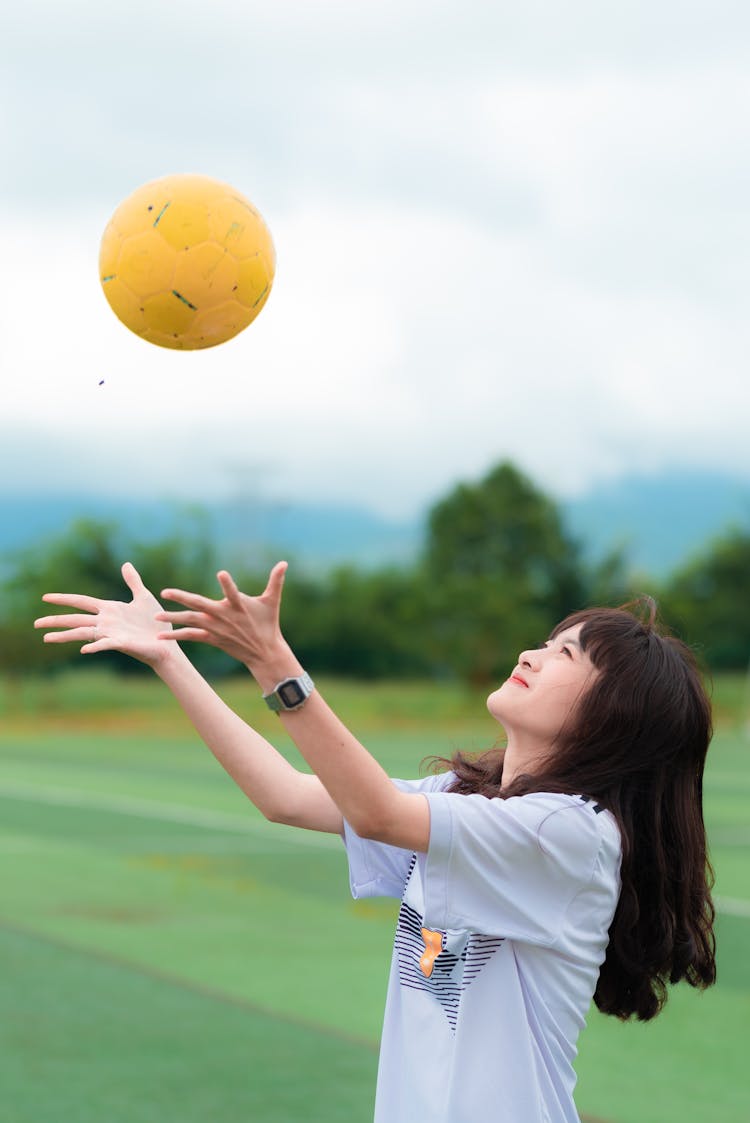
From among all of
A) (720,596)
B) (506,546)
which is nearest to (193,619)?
(506,546)

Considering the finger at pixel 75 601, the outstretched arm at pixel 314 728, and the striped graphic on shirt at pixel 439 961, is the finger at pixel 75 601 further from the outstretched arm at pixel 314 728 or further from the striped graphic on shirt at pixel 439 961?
the striped graphic on shirt at pixel 439 961

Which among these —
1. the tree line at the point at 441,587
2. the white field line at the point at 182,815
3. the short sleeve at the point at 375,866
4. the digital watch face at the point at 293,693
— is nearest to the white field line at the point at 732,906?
the white field line at the point at 182,815

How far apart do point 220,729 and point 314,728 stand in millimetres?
623

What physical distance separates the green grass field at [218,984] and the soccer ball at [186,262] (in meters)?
2.90

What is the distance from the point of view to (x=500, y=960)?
8.48 ft

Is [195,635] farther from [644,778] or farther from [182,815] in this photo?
[182,815]

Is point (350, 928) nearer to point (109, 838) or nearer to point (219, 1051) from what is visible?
point (219, 1051)

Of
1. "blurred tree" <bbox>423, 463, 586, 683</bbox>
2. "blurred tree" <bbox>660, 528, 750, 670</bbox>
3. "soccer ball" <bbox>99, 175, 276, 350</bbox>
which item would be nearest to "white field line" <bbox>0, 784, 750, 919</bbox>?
"soccer ball" <bbox>99, 175, 276, 350</bbox>

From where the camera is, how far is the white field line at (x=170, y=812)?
1239 cm

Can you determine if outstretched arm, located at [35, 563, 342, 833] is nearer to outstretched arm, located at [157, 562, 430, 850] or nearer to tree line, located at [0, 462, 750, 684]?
outstretched arm, located at [157, 562, 430, 850]

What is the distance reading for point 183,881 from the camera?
10.3 m

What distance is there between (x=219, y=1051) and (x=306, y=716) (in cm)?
402

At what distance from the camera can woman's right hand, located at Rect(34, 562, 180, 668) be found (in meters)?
2.84

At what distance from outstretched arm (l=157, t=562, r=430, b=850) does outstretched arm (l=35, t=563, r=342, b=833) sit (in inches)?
20.1
